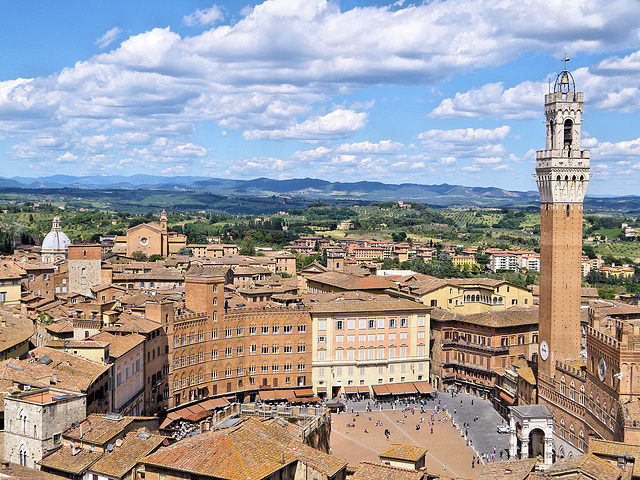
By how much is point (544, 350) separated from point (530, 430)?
9.39m

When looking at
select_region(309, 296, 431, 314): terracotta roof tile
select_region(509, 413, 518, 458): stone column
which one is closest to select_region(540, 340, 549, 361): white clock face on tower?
select_region(509, 413, 518, 458): stone column

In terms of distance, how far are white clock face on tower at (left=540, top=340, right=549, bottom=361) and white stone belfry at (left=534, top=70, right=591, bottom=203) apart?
A: 444 inches

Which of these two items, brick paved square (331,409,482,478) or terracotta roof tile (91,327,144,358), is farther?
brick paved square (331,409,482,478)

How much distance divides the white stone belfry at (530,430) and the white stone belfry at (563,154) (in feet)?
55.8

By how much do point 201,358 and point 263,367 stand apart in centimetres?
656

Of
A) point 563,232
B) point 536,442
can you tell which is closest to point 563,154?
point 563,232

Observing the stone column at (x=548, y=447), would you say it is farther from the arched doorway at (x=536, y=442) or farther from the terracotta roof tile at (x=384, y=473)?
the terracotta roof tile at (x=384, y=473)

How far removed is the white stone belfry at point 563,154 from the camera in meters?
59.8

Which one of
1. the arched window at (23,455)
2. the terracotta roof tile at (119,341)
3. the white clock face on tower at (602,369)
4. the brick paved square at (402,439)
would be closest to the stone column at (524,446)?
the brick paved square at (402,439)

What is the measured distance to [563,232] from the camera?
5975 cm

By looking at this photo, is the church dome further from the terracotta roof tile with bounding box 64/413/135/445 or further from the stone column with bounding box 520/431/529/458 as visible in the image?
Result: the terracotta roof tile with bounding box 64/413/135/445

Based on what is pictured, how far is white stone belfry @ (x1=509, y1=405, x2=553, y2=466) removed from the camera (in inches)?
2047

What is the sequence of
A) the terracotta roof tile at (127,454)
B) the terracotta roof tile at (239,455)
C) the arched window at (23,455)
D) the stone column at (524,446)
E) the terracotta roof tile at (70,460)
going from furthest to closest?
the stone column at (524,446) < the arched window at (23,455) < the terracotta roof tile at (70,460) < the terracotta roof tile at (127,454) < the terracotta roof tile at (239,455)

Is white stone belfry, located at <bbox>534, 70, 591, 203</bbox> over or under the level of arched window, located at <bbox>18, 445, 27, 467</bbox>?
over
